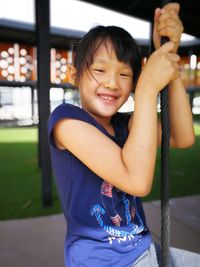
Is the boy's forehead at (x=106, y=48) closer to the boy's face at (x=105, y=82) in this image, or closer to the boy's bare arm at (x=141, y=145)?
the boy's face at (x=105, y=82)

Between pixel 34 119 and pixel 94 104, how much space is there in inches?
693

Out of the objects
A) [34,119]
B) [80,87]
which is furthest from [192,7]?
[34,119]

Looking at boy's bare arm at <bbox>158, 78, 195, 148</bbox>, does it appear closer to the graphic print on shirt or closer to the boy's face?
the boy's face

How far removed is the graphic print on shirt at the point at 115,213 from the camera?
940 millimetres

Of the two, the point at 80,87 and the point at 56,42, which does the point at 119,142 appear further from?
the point at 56,42

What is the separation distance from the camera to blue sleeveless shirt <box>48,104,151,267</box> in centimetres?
91

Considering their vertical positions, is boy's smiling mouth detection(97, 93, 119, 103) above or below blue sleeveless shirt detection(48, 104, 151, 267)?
above

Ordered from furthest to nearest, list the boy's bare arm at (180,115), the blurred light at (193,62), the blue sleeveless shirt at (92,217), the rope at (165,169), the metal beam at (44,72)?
the blurred light at (193,62)
the metal beam at (44,72)
the boy's bare arm at (180,115)
the blue sleeveless shirt at (92,217)
the rope at (165,169)

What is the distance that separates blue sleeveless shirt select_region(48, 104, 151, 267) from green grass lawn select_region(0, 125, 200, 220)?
2.36 meters

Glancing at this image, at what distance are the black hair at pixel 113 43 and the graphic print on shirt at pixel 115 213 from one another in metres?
0.39

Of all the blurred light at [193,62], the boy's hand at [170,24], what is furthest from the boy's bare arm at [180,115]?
the blurred light at [193,62]

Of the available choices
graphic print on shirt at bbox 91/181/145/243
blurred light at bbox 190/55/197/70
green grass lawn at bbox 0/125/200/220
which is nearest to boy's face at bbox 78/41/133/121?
graphic print on shirt at bbox 91/181/145/243

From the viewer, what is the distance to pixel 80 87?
40.7 inches

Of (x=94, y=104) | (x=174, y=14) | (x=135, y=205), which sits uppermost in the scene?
(x=174, y=14)
